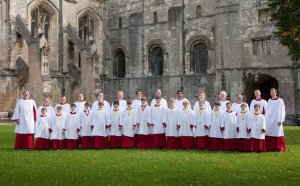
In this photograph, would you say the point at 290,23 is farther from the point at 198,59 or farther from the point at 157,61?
the point at 157,61

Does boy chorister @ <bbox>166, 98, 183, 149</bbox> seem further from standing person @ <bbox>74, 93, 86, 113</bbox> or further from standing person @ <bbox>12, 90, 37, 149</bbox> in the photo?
standing person @ <bbox>12, 90, 37, 149</bbox>

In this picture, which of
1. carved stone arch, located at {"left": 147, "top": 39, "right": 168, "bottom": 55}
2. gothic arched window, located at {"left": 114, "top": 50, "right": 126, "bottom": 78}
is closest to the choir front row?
carved stone arch, located at {"left": 147, "top": 39, "right": 168, "bottom": 55}

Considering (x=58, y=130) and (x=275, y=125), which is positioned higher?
(x=275, y=125)

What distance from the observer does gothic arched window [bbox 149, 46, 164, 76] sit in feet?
119

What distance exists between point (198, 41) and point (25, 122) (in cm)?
1923

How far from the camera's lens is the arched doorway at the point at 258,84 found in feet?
104

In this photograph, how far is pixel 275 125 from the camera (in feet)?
52.2

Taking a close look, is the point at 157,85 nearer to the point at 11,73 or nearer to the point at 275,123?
the point at 11,73

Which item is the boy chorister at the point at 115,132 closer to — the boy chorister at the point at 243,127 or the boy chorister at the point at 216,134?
the boy chorister at the point at 216,134

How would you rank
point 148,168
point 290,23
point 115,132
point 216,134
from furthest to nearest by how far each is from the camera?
point 290,23 → point 115,132 → point 216,134 → point 148,168

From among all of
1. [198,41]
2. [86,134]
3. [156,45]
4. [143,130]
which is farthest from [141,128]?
[156,45]

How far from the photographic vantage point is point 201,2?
34062mm

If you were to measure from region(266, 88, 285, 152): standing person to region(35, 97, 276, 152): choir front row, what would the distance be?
1.04m

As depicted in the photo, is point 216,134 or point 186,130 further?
point 186,130
